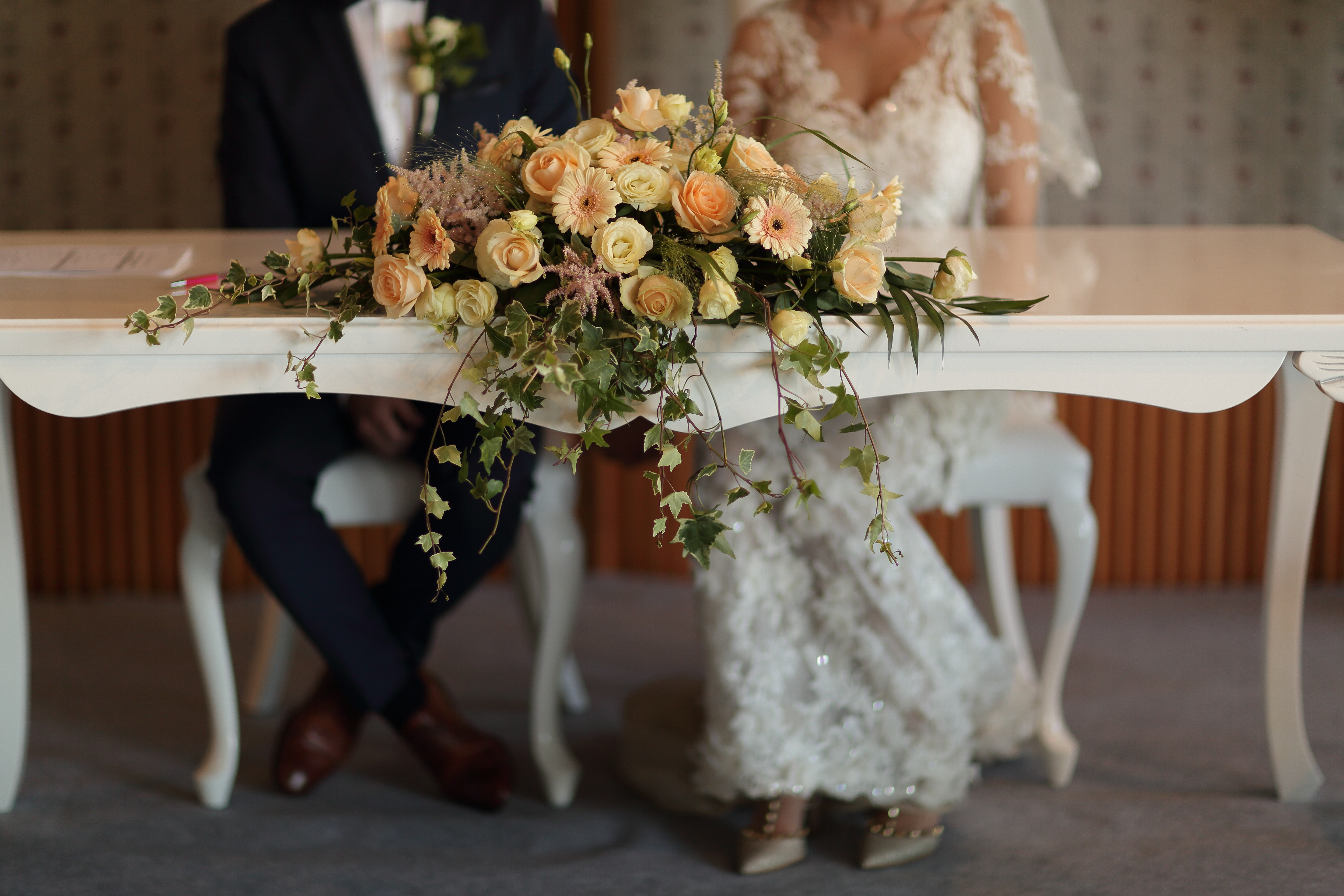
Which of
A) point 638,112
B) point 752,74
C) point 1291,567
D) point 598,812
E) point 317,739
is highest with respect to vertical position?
point 752,74

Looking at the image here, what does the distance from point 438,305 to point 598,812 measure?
1.06 m

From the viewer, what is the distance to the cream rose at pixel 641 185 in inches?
49.6

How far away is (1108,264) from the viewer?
5.74 ft

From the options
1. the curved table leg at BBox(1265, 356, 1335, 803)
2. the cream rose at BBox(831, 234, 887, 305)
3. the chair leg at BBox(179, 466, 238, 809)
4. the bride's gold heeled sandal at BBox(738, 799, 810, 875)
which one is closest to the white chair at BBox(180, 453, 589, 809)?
the chair leg at BBox(179, 466, 238, 809)

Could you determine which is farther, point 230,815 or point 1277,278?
point 230,815

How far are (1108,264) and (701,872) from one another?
108 centimetres

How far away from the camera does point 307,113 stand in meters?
2.20

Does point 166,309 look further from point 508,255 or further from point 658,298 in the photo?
point 658,298

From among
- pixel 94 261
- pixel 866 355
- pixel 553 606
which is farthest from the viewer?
pixel 553 606

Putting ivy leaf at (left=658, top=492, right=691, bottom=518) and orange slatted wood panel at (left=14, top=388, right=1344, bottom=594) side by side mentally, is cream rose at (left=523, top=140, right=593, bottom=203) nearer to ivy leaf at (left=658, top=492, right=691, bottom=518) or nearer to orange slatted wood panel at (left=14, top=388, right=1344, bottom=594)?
ivy leaf at (left=658, top=492, right=691, bottom=518)

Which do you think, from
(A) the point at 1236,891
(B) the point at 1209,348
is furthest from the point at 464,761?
(B) the point at 1209,348

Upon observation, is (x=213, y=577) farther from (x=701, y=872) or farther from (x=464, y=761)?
(x=701, y=872)

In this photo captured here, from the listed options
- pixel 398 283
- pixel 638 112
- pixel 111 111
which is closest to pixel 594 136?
pixel 638 112

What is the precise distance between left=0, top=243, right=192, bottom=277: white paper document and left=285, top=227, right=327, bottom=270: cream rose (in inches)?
13.9
